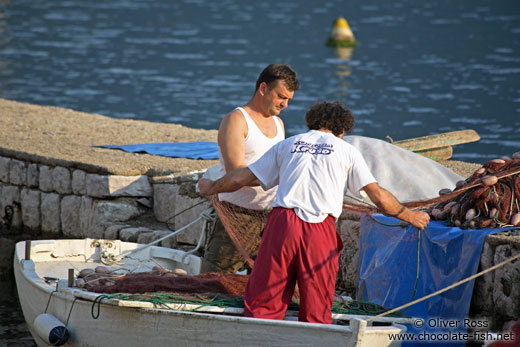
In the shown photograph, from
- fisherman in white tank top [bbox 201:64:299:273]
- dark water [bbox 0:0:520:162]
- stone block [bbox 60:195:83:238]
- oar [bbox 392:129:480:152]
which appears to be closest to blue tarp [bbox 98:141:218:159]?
stone block [bbox 60:195:83:238]

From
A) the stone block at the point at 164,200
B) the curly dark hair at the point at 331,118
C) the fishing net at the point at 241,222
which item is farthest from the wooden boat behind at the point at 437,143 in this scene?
the curly dark hair at the point at 331,118

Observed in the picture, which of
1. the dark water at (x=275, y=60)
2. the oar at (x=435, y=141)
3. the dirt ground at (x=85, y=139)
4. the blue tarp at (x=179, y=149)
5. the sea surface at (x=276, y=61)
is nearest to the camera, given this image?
the oar at (x=435, y=141)

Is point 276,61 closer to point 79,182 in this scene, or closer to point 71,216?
point 71,216

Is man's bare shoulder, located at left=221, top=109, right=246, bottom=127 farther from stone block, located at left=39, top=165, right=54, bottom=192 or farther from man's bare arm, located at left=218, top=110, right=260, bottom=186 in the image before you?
stone block, located at left=39, top=165, right=54, bottom=192

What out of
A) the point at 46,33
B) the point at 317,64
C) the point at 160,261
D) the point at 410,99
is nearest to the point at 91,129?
the point at 160,261

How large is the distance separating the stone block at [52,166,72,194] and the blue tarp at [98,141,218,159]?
85cm

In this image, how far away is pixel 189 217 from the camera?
905 cm

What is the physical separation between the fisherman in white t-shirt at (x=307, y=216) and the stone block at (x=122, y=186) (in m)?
4.16

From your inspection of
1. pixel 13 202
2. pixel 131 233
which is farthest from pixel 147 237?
pixel 13 202

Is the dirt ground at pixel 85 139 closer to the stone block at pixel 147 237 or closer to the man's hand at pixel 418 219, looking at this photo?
the stone block at pixel 147 237

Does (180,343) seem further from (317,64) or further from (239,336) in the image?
Result: (317,64)

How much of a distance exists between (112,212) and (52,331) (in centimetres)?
310

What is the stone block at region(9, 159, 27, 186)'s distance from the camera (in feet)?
34.2

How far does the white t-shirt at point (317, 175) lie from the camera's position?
17.4ft
